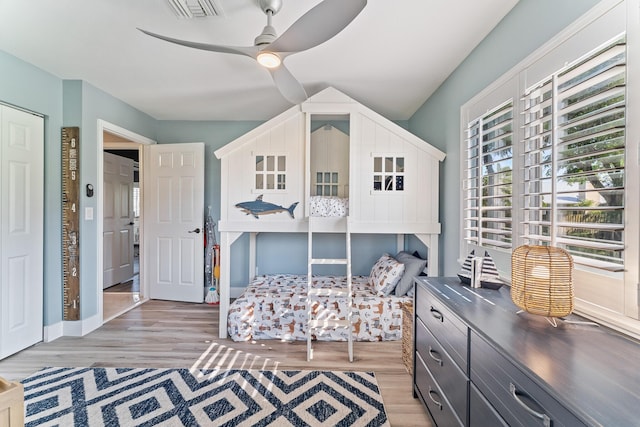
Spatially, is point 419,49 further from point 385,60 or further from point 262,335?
point 262,335

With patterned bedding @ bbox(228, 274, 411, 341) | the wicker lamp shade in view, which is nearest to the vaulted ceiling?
the wicker lamp shade

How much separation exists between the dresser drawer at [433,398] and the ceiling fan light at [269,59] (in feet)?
6.82

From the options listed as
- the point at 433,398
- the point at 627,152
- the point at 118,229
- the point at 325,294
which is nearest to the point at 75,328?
the point at 118,229

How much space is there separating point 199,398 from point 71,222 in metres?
2.25

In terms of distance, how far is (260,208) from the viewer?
294cm

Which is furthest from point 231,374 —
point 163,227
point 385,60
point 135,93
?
point 135,93

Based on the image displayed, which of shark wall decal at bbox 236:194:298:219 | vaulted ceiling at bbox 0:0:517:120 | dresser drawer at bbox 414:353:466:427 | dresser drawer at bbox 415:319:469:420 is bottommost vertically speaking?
dresser drawer at bbox 414:353:466:427

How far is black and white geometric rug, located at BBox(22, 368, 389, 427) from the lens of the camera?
1787mm

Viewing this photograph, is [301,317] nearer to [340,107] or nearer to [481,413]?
[481,413]

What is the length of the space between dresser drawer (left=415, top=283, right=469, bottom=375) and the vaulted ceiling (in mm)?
1755

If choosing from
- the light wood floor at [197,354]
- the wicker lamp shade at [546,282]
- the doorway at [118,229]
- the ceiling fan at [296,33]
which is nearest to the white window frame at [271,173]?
the ceiling fan at [296,33]

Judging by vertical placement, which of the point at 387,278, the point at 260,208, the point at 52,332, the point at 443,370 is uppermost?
the point at 260,208

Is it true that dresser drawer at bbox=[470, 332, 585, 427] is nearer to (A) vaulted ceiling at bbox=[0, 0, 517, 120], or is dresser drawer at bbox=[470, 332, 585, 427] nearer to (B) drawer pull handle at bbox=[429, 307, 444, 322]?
(B) drawer pull handle at bbox=[429, 307, 444, 322]

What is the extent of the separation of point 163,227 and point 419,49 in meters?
3.73
